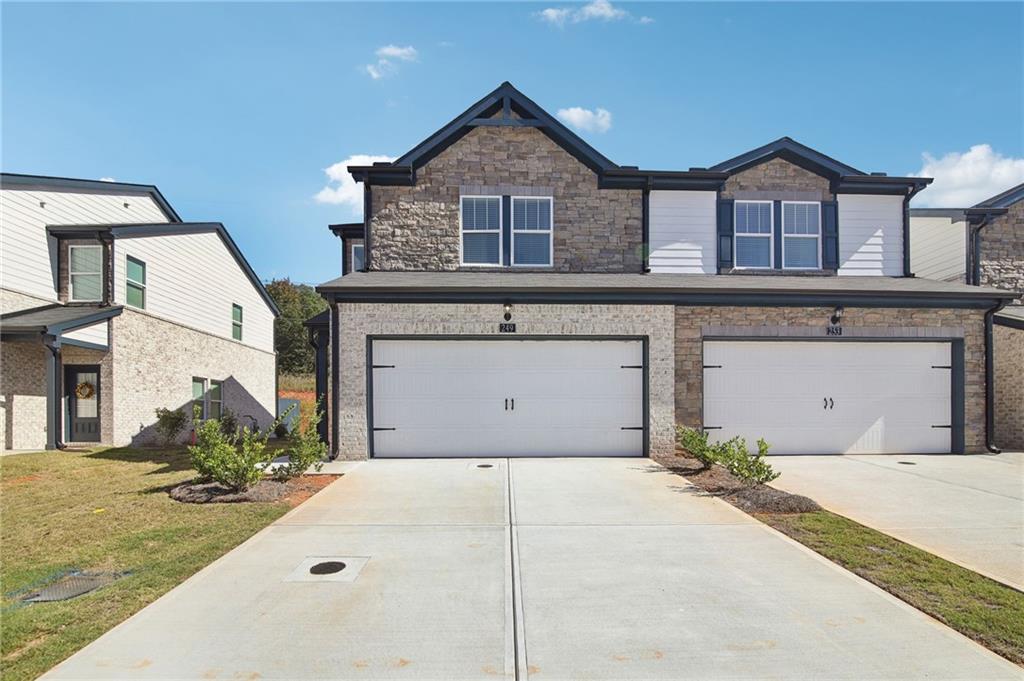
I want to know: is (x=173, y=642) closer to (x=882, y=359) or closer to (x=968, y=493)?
(x=968, y=493)

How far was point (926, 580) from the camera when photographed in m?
5.30

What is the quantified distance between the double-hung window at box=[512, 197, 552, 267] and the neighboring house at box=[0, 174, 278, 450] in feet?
39.8

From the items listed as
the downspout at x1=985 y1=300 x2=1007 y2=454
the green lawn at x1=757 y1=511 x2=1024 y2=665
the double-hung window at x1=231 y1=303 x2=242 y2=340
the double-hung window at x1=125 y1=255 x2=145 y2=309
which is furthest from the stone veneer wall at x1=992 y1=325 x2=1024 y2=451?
the double-hung window at x1=231 y1=303 x2=242 y2=340

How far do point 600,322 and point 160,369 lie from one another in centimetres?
1497

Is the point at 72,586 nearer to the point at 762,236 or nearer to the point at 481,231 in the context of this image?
the point at 481,231

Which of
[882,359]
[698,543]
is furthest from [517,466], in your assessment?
[882,359]

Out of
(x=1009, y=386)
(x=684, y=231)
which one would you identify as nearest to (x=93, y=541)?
(x=684, y=231)

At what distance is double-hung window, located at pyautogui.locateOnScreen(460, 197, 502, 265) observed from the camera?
46.8ft

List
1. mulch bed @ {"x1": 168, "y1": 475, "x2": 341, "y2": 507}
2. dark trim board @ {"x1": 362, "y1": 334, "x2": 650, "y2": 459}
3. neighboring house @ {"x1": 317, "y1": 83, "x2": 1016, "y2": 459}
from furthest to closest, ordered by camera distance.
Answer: neighboring house @ {"x1": 317, "y1": 83, "x2": 1016, "y2": 459} → dark trim board @ {"x1": 362, "y1": 334, "x2": 650, "y2": 459} → mulch bed @ {"x1": 168, "y1": 475, "x2": 341, "y2": 507}

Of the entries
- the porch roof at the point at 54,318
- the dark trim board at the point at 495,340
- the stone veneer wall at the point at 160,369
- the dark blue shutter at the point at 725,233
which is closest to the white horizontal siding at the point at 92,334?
the porch roof at the point at 54,318

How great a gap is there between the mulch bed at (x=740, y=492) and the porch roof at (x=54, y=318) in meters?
15.7

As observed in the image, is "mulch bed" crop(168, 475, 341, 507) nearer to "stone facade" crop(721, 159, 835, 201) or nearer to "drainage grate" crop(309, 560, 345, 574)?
Result: "drainage grate" crop(309, 560, 345, 574)

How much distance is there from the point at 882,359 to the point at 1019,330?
362 cm

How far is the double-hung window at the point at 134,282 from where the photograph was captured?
1708 cm
